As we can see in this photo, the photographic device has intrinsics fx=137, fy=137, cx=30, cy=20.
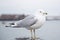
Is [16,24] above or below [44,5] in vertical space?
below

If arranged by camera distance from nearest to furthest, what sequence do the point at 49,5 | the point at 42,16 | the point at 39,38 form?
1. the point at 39,38
2. the point at 42,16
3. the point at 49,5

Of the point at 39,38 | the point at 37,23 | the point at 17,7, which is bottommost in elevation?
the point at 39,38

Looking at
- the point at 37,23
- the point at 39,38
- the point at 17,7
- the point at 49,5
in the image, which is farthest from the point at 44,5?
the point at 39,38

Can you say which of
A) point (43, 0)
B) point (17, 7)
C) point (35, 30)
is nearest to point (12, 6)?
point (17, 7)

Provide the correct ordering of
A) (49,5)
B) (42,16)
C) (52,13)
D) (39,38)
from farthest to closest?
(49,5)
(52,13)
(42,16)
(39,38)

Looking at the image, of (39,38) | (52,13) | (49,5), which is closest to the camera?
(39,38)

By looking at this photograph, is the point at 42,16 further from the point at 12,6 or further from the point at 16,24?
the point at 12,6

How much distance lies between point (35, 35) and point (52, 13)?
0.39 meters

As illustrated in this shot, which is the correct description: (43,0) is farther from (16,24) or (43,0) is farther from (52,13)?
(16,24)

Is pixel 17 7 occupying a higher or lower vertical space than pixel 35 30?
higher

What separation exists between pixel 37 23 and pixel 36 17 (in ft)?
0.20

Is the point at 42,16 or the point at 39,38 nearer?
the point at 39,38

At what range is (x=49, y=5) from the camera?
4.99 feet

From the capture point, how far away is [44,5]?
1486 millimetres
